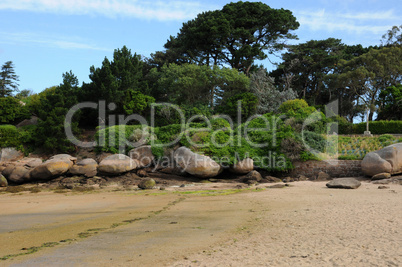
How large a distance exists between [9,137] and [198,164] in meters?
13.7

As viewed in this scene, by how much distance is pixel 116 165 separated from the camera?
59.4ft

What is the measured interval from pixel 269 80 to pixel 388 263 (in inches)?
1213

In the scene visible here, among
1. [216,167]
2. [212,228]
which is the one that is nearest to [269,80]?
[216,167]

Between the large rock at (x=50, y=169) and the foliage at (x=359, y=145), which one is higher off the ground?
the foliage at (x=359, y=145)

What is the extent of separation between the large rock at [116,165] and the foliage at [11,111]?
14.3m

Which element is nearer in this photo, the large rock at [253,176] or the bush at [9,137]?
the large rock at [253,176]

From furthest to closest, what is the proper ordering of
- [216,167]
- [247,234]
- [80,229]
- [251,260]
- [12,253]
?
[216,167] < [80,229] < [247,234] < [12,253] < [251,260]

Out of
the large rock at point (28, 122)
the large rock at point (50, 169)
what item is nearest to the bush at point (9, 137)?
the large rock at point (28, 122)

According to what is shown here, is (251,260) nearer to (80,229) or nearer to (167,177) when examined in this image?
(80,229)

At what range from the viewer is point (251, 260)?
164 inches

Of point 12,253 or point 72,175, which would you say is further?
point 72,175

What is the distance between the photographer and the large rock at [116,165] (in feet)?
59.4

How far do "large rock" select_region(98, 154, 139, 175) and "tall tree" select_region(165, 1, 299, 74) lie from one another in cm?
2049

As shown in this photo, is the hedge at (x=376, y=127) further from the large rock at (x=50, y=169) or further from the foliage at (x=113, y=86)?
the large rock at (x=50, y=169)
